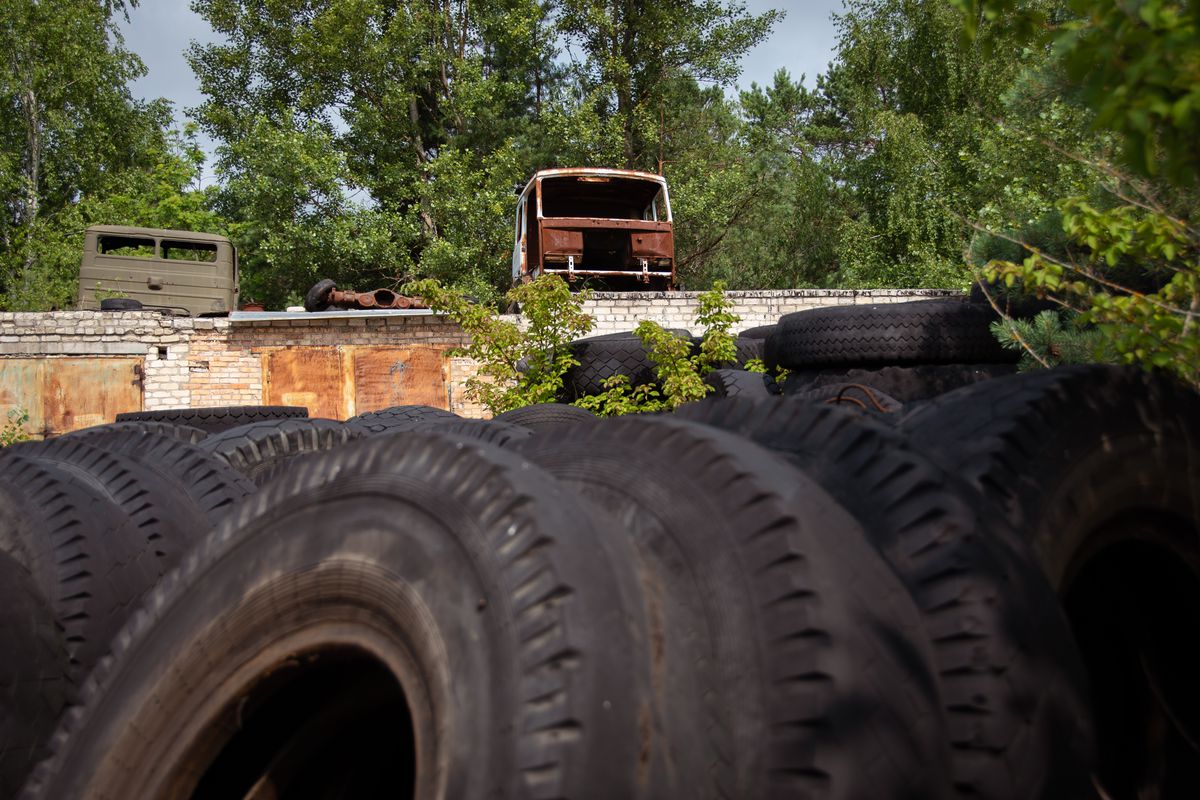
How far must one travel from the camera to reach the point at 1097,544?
2.15m

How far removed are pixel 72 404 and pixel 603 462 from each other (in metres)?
15.5

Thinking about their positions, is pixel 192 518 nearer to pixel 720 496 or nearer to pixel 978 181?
pixel 720 496

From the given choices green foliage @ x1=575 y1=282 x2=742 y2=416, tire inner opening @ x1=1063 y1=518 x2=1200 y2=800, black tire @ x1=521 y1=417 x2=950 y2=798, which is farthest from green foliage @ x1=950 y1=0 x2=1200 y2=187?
green foliage @ x1=575 y1=282 x2=742 y2=416

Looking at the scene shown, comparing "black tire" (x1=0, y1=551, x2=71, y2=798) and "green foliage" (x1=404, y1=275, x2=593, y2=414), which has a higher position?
"green foliage" (x1=404, y1=275, x2=593, y2=414)

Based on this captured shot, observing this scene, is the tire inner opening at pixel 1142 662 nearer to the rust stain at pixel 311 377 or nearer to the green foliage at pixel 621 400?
the green foliage at pixel 621 400

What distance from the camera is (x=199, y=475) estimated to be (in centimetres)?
339

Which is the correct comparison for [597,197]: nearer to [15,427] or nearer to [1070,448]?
[15,427]

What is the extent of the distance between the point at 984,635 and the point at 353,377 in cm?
1455

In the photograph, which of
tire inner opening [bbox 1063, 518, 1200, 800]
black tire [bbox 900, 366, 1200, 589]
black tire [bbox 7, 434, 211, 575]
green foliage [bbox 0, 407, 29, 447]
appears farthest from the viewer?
green foliage [bbox 0, 407, 29, 447]

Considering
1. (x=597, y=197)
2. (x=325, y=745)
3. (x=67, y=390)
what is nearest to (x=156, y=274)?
(x=67, y=390)

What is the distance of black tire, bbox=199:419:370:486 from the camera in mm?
4570

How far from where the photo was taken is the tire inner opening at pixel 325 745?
1925 mm

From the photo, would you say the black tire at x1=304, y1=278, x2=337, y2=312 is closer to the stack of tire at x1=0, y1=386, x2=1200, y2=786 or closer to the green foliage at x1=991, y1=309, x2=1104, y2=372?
the green foliage at x1=991, y1=309, x2=1104, y2=372

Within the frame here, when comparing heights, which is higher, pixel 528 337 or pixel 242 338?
pixel 242 338
